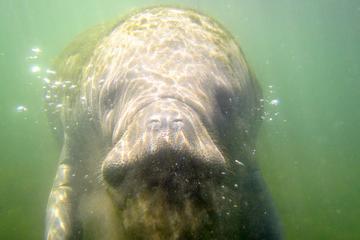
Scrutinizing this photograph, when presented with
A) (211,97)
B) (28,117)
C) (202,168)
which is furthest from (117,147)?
(28,117)

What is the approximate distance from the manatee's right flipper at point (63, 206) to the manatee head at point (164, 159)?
8.69 ft

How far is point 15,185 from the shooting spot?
427 inches

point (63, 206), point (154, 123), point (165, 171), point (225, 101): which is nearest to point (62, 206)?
point (63, 206)

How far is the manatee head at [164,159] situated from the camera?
2586 mm

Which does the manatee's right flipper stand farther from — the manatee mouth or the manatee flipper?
the manatee mouth

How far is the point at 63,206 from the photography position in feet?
17.9

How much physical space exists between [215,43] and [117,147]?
310cm

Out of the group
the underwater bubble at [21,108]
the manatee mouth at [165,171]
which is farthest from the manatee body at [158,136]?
the underwater bubble at [21,108]

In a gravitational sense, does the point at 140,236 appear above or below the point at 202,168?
below

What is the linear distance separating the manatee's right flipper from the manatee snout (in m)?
2.62

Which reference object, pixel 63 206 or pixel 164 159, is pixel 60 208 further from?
pixel 164 159

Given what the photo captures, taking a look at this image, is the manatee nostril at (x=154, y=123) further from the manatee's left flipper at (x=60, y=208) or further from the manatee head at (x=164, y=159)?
the manatee's left flipper at (x=60, y=208)

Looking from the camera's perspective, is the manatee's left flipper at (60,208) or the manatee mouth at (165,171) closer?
the manatee mouth at (165,171)

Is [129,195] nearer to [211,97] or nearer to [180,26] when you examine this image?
[211,97]
